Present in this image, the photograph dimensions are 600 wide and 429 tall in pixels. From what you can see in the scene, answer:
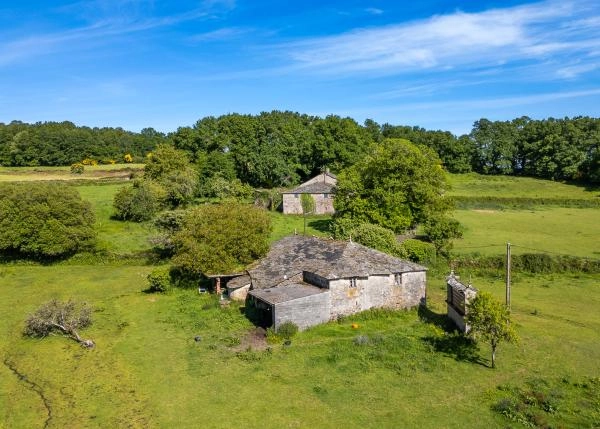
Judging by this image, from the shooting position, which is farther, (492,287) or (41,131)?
(41,131)

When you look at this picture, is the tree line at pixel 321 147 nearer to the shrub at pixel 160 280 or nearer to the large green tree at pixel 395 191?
the large green tree at pixel 395 191

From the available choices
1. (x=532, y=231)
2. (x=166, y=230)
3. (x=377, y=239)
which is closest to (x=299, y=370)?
(x=377, y=239)

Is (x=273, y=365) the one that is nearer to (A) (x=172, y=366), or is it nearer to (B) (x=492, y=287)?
(A) (x=172, y=366)

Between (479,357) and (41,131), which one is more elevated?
(41,131)

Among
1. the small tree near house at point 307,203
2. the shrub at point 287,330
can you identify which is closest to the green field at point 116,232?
the small tree near house at point 307,203

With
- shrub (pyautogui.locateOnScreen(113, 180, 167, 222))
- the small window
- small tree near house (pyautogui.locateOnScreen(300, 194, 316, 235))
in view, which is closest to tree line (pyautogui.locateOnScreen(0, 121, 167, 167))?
shrub (pyautogui.locateOnScreen(113, 180, 167, 222))

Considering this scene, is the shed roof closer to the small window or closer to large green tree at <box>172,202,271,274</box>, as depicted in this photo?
the small window

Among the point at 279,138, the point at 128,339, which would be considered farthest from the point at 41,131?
the point at 128,339
